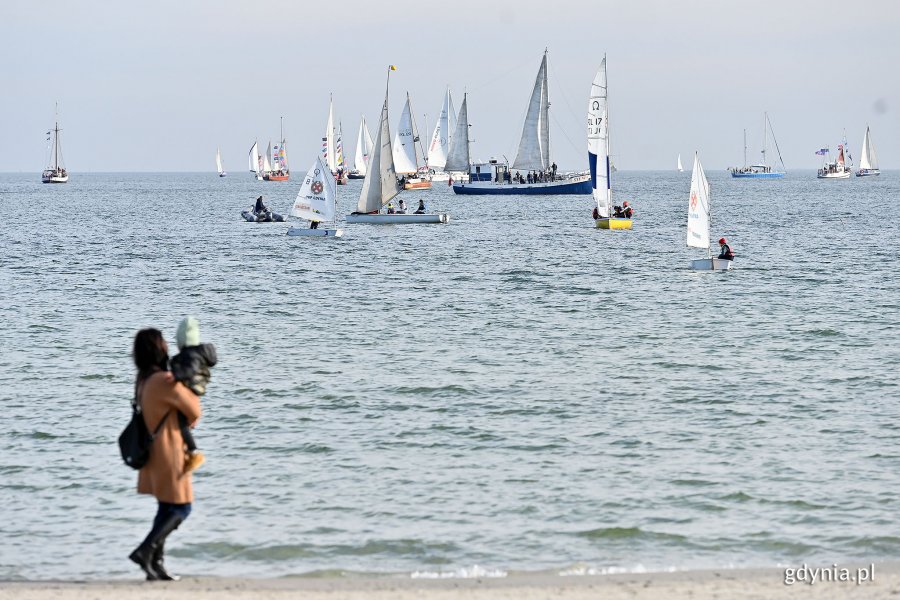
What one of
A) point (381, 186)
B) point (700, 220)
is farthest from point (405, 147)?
point (700, 220)

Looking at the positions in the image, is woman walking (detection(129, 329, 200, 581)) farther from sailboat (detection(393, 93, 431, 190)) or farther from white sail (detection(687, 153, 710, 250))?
sailboat (detection(393, 93, 431, 190))

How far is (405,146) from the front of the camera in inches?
5404

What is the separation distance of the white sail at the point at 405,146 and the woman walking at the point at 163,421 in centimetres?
12434

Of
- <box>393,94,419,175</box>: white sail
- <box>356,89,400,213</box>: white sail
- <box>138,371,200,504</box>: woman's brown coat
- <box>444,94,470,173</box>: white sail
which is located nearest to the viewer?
<box>138,371,200,504</box>: woman's brown coat

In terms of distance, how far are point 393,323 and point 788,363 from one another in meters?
11.5

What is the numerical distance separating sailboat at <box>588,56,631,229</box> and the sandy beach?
6280 cm

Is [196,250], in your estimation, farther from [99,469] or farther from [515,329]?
[99,469]

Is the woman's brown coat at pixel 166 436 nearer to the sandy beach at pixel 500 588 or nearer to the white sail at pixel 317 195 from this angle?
the sandy beach at pixel 500 588

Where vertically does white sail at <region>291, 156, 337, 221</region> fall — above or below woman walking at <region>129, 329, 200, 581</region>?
above

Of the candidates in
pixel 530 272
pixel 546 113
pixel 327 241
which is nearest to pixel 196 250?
pixel 327 241

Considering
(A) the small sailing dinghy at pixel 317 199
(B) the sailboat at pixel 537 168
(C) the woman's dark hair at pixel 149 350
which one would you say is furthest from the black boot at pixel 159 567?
(B) the sailboat at pixel 537 168

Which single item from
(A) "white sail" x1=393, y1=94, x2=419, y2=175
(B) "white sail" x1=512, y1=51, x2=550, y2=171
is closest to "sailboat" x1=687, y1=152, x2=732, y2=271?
(B) "white sail" x1=512, y1=51, x2=550, y2=171

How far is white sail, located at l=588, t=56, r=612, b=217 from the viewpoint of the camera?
7325cm

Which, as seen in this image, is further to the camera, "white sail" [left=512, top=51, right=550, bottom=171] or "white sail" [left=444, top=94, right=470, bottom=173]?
"white sail" [left=444, top=94, right=470, bottom=173]
